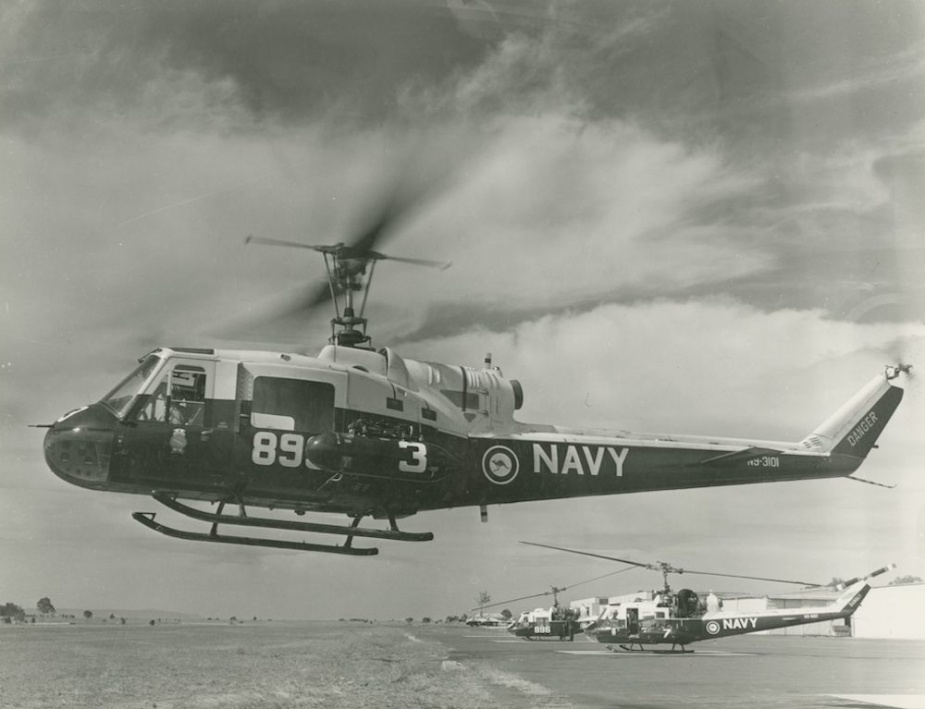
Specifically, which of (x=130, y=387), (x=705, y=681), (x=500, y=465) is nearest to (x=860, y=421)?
(x=705, y=681)

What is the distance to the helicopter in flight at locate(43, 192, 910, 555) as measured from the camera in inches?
372

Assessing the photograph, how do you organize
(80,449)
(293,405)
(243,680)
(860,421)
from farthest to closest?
1. (243,680)
2. (860,421)
3. (293,405)
4. (80,449)

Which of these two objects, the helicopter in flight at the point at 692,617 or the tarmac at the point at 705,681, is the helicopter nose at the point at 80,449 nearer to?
the tarmac at the point at 705,681

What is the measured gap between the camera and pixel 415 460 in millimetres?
10188

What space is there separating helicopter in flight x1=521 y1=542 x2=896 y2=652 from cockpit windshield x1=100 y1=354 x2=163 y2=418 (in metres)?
18.8

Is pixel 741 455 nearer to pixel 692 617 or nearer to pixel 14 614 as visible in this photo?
pixel 692 617

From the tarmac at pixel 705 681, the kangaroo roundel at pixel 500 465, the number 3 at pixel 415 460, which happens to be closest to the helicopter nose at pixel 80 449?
the number 3 at pixel 415 460

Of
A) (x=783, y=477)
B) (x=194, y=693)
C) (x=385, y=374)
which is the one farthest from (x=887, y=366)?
(x=194, y=693)

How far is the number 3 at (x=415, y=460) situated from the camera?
33.2 ft

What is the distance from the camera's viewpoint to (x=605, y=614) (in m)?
30.6

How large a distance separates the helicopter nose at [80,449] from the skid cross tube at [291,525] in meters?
0.73

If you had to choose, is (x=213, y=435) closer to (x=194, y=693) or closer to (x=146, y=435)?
(x=146, y=435)

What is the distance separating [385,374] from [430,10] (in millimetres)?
5465

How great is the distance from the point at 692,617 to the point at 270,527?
21834mm
